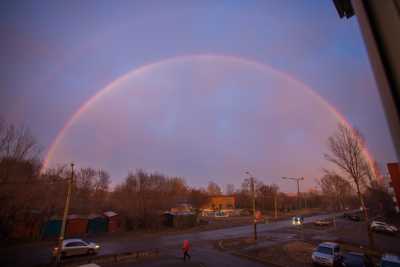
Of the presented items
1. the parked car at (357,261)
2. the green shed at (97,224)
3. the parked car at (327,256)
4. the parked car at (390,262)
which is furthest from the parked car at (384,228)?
the green shed at (97,224)

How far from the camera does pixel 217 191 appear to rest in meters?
157

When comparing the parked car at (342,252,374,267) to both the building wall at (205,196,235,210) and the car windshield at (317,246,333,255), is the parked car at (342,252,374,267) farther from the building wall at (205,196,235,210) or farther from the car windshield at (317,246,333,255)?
the building wall at (205,196,235,210)

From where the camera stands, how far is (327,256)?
1853 cm

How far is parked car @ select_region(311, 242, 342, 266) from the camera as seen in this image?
1814 cm

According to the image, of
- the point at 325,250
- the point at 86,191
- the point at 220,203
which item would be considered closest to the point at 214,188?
the point at 220,203

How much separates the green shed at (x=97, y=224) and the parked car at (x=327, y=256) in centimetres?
3728

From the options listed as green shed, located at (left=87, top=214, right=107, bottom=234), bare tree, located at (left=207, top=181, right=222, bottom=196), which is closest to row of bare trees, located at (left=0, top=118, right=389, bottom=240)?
green shed, located at (left=87, top=214, right=107, bottom=234)

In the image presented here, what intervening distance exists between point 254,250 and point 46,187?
108ft

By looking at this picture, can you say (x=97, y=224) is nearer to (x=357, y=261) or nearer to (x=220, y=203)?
(x=357, y=261)

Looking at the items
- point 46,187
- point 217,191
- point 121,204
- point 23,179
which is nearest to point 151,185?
point 121,204

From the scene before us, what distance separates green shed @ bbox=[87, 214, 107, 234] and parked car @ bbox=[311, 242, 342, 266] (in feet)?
122

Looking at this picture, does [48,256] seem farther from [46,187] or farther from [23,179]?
[46,187]

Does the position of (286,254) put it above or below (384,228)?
below

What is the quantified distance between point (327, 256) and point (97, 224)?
38717mm
